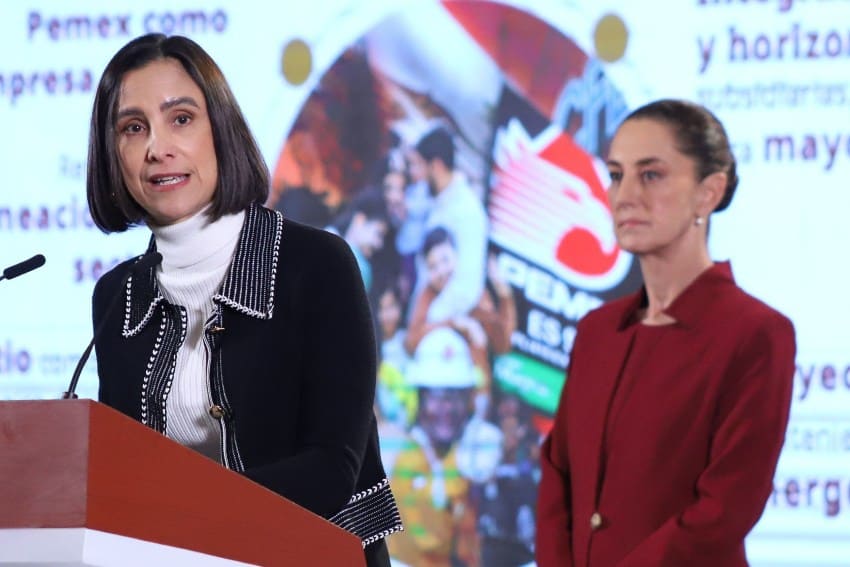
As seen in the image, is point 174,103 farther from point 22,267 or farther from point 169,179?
point 22,267

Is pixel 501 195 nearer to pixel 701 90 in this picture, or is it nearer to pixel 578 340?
pixel 701 90

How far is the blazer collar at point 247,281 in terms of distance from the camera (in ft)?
6.45

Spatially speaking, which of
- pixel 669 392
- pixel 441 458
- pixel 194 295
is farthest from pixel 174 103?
pixel 441 458

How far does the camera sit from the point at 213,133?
2.07 meters

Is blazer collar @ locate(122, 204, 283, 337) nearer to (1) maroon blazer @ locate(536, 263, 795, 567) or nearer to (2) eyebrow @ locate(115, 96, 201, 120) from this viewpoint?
(2) eyebrow @ locate(115, 96, 201, 120)

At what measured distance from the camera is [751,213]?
364cm

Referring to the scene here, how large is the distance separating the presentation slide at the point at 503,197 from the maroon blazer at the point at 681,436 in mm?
1115

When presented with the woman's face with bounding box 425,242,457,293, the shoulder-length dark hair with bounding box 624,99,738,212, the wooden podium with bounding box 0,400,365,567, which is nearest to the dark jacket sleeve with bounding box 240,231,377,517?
the wooden podium with bounding box 0,400,365,567

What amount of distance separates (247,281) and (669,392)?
911 mm

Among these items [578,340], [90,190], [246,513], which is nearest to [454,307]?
[578,340]

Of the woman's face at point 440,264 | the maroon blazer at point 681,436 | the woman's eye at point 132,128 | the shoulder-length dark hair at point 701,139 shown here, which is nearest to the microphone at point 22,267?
Result: the woman's eye at point 132,128

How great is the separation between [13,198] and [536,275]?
1.82 metres

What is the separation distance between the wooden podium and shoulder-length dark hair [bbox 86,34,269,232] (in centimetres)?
78

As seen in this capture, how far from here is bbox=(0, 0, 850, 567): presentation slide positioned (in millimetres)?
3588
